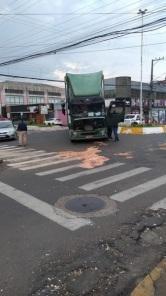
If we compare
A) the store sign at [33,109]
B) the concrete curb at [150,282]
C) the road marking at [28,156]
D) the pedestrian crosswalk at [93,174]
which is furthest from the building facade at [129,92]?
the concrete curb at [150,282]

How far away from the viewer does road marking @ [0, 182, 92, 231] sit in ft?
21.2

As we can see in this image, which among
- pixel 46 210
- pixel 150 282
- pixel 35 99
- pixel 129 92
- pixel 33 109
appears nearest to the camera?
pixel 150 282

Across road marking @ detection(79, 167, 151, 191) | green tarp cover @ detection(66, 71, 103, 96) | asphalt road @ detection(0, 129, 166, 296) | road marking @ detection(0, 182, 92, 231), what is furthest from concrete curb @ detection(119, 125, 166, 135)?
road marking @ detection(0, 182, 92, 231)

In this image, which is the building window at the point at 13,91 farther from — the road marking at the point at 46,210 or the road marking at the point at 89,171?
the road marking at the point at 46,210

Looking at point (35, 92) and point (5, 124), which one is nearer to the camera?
point (5, 124)

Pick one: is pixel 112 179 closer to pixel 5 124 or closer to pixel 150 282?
pixel 150 282

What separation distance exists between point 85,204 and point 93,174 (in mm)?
3248

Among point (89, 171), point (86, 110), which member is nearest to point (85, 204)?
point (89, 171)

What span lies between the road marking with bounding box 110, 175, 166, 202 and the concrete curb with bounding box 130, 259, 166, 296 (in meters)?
3.24

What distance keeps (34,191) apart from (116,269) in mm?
4623

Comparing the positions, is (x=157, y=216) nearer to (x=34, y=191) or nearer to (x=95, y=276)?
(x=95, y=276)

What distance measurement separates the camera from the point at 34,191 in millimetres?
8992

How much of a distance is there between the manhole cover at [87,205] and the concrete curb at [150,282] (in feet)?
7.73

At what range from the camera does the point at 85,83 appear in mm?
20406
